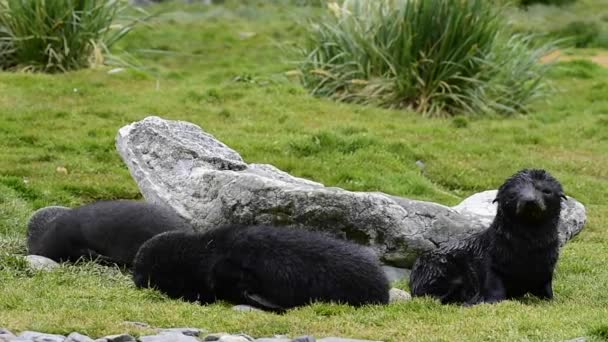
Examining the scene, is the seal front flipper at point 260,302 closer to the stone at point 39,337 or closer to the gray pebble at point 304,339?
the gray pebble at point 304,339

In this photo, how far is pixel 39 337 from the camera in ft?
18.8

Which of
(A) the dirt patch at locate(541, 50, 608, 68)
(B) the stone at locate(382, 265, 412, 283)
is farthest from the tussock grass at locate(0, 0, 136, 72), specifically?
(B) the stone at locate(382, 265, 412, 283)

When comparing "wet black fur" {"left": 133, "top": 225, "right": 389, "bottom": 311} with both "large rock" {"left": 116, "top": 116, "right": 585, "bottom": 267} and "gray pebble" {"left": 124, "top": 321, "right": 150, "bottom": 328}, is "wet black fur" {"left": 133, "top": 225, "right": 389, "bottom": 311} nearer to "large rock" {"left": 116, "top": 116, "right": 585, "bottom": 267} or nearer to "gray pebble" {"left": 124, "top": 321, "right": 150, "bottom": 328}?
"large rock" {"left": 116, "top": 116, "right": 585, "bottom": 267}

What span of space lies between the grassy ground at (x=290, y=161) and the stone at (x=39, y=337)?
15 cm

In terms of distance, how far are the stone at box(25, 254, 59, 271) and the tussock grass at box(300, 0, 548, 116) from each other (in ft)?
31.9

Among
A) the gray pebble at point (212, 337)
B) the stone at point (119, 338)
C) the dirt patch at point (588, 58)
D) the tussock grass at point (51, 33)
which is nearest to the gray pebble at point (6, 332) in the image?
the stone at point (119, 338)

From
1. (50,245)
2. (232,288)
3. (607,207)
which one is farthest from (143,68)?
(232,288)

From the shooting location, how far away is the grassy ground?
21.1 feet

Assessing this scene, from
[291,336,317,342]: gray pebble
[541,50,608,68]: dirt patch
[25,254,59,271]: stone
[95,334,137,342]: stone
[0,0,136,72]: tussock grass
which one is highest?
[291,336,317,342]: gray pebble

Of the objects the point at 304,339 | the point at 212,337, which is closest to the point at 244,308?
the point at 212,337

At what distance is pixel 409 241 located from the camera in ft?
27.7

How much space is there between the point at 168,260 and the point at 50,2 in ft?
38.1

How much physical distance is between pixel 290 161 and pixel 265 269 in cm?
636

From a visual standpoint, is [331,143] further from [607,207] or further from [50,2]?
[50,2]
